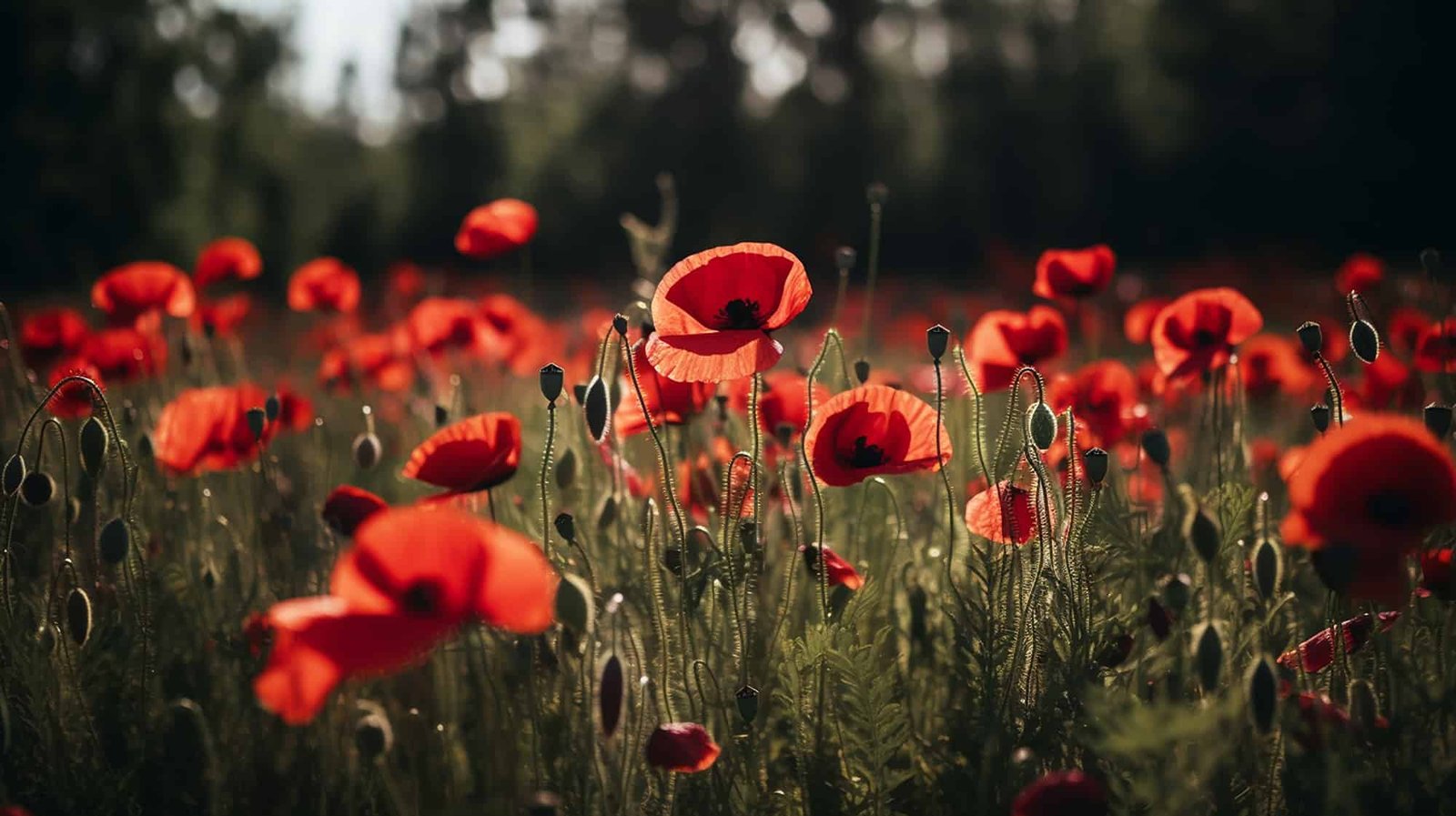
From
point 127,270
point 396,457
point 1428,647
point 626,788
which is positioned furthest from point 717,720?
point 396,457

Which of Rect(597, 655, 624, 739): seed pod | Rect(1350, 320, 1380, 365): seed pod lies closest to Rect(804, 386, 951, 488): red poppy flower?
Rect(597, 655, 624, 739): seed pod

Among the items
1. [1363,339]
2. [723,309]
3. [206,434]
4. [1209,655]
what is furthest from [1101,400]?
[206,434]

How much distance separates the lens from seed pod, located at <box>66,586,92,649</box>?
1.65m

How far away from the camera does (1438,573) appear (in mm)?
1550

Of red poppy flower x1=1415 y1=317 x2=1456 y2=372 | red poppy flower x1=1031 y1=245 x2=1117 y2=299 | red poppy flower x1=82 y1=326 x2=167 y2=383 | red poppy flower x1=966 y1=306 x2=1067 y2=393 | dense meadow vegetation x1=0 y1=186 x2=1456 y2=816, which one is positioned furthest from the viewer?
A: red poppy flower x1=82 y1=326 x2=167 y2=383


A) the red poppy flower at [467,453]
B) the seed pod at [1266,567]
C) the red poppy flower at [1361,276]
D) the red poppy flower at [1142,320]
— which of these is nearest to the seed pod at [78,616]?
the red poppy flower at [467,453]

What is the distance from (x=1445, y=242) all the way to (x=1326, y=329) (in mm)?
14356

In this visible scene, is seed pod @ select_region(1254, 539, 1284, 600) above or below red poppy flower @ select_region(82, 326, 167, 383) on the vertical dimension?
below

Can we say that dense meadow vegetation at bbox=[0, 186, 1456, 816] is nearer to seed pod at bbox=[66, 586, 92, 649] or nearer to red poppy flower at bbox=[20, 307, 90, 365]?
seed pod at bbox=[66, 586, 92, 649]

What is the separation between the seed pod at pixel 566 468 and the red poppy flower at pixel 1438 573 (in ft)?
4.27

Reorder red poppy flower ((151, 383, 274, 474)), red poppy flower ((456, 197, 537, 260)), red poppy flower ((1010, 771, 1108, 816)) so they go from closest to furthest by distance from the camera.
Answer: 1. red poppy flower ((1010, 771, 1108, 816))
2. red poppy flower ((151, 383, 274, 474))
3. red poppy flower ((456, 197, 537, 260))

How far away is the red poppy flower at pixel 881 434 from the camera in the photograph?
1.64m

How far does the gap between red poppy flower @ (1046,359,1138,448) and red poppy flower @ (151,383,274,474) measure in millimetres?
1567

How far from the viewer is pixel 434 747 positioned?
1781 millimetres
